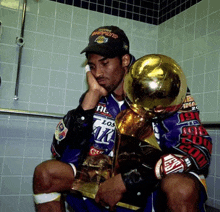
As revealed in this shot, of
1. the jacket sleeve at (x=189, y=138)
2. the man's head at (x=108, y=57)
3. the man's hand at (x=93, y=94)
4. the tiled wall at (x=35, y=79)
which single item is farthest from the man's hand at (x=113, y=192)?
the tiled wall at (x=35, y=79)

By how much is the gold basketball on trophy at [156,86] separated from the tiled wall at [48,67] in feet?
2.79

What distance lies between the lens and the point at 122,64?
1.34 metres

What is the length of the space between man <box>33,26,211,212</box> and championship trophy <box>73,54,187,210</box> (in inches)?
2.2

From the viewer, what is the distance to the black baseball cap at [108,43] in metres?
1.24

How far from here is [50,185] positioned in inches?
37.8

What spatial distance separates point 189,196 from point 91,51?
2.64 feet

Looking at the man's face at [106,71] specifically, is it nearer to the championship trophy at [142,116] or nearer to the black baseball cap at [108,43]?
the black baseball cap at [108,43]

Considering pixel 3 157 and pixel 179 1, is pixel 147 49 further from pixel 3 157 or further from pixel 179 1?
pixel 3 157

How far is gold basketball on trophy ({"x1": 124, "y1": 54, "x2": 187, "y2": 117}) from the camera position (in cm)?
92

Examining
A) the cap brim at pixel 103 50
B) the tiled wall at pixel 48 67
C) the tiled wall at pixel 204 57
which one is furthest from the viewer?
the tiled wall at pixel 48 67

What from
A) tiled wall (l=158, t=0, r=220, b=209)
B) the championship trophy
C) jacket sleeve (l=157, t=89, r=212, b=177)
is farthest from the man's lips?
tiled wall (l=158, t=0, r=220, b=209)

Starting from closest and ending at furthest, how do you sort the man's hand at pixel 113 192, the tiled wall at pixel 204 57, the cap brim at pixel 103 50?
the man's hand at pixel 113 192
the cap brim at pixel 103 50
the tiled wall at pixel 204 57

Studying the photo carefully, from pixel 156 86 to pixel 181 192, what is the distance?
0.38 meters

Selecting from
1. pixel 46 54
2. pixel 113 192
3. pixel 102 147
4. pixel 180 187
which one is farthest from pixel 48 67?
pixel 180 187
